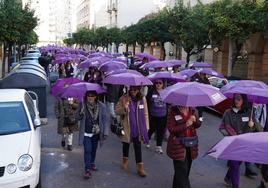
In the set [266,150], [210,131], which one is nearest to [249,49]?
[210,131]

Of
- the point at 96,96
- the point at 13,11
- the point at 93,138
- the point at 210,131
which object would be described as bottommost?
the point at 210,131

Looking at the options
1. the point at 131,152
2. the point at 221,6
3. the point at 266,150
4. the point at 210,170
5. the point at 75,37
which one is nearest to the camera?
the point at 266,150

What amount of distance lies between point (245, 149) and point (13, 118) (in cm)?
452

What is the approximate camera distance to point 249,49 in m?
27.5

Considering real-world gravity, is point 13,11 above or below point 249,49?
above

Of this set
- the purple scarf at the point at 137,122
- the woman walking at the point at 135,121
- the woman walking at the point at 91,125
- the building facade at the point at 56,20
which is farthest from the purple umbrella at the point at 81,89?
the building facade at the point at 56,20

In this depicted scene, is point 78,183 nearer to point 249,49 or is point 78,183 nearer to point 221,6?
point 221,6

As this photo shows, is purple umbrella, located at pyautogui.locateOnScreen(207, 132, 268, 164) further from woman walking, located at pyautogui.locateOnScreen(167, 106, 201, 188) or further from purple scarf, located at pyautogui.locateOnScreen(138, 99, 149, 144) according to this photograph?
purple scarf, located at pyautogui.locateOnScreen(138, 99, 149, 144)

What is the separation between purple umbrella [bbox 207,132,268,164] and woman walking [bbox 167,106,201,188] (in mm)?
2907

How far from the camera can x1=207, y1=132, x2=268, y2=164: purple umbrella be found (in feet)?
10.9

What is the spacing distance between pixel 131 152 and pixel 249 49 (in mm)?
19234

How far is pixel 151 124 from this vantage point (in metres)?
10.2

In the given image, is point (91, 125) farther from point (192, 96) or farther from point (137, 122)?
point (192, 96)

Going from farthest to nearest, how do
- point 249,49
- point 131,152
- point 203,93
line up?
point 249,49
point 131,152
point 203,93
